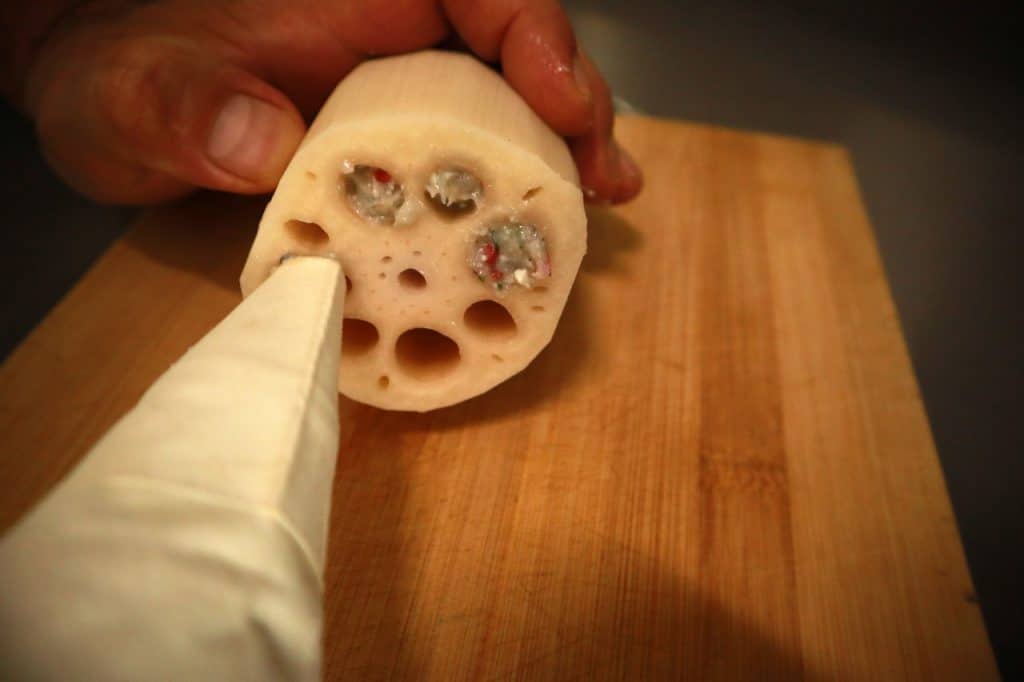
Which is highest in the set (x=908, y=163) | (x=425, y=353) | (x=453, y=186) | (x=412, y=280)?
(x=453, y=186)

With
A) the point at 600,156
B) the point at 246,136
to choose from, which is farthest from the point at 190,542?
the point at 600,156

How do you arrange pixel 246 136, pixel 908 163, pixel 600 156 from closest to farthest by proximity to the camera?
pixel 246 136 < pixel 600 156 < pixel 908 163

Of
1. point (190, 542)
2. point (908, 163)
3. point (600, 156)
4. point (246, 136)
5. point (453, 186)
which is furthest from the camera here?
point (908, 163)

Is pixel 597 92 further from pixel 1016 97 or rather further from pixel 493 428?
pixel 1016 97

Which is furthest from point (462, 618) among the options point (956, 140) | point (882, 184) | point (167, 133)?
point (956, 140)

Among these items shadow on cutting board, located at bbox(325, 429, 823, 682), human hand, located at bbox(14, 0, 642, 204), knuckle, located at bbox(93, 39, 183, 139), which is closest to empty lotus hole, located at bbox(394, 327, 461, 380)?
shadow on cutting board, located at bbox(325, 429, 823, 682)

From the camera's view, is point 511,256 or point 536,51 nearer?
point 511,256

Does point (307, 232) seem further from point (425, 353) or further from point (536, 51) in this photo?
point (536, 51)
